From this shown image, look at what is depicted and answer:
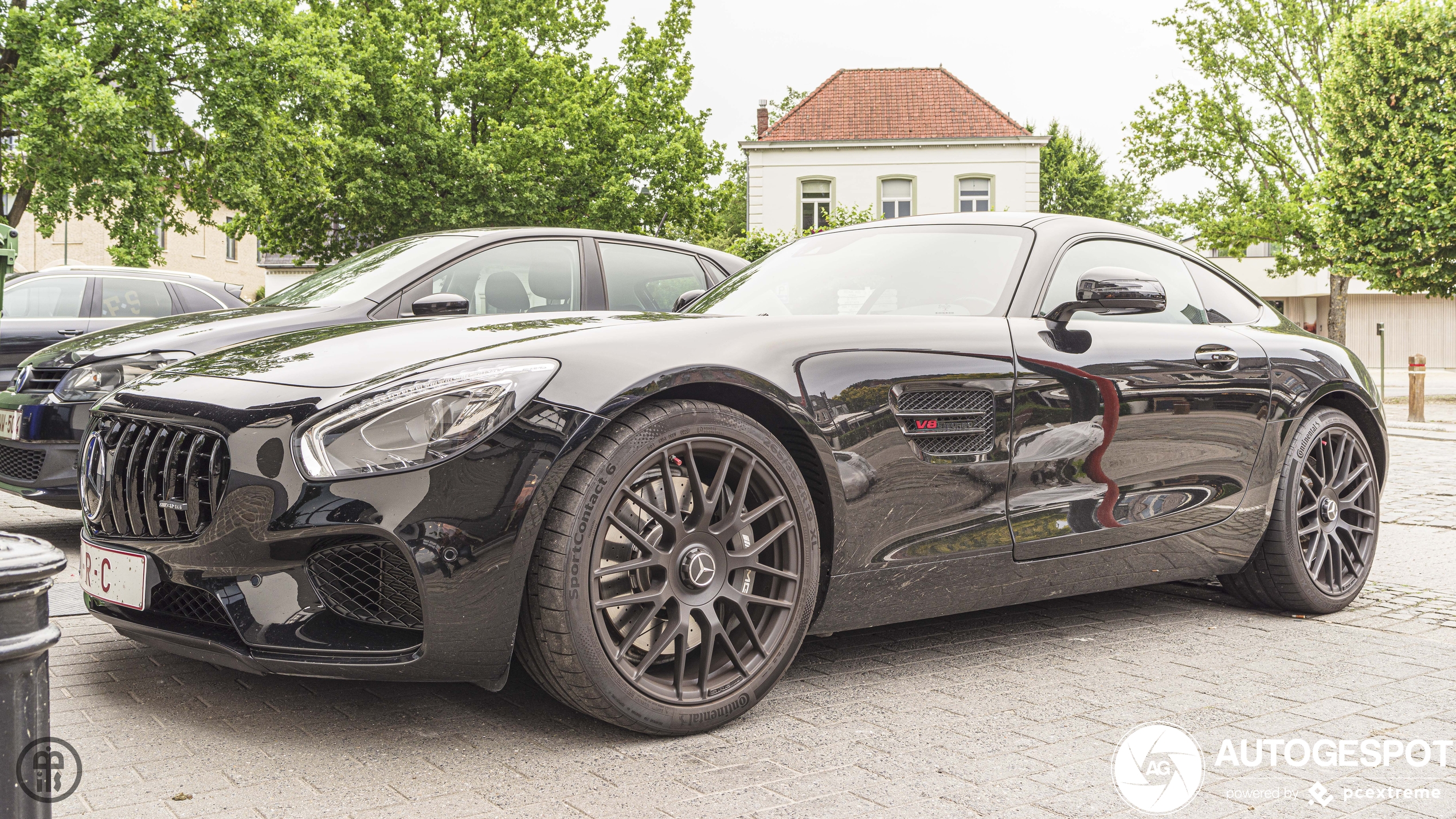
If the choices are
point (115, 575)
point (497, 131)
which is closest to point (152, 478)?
point (115, 575)

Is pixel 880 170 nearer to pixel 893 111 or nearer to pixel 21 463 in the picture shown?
pixel 893 111

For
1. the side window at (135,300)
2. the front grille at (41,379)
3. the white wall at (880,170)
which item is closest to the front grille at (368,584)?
the front grille at (41,379)

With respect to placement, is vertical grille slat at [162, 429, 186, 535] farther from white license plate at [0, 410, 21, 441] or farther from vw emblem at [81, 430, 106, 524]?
white license plate at [0, 410, 21, 441]

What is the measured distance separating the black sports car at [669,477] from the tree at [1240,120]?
3136 centimetres

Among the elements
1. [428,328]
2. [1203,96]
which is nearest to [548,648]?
[428,328]

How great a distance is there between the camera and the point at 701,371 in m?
3.00

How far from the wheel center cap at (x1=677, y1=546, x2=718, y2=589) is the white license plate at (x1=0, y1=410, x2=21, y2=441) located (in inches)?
169

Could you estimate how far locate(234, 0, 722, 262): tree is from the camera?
25.7 metres

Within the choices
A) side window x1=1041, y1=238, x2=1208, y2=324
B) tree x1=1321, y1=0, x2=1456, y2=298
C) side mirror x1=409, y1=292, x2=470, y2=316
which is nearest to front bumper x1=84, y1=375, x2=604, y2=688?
side window x1=1041, y1=238, x2=1208, y2=324

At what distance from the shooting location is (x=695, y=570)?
2.90 meters

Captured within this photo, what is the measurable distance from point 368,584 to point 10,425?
4.03 metres

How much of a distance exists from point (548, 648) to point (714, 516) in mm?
542

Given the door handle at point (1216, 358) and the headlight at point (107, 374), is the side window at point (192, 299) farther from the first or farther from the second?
the door handle at point (1216, 358)

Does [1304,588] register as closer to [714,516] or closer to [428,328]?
[714,516]
